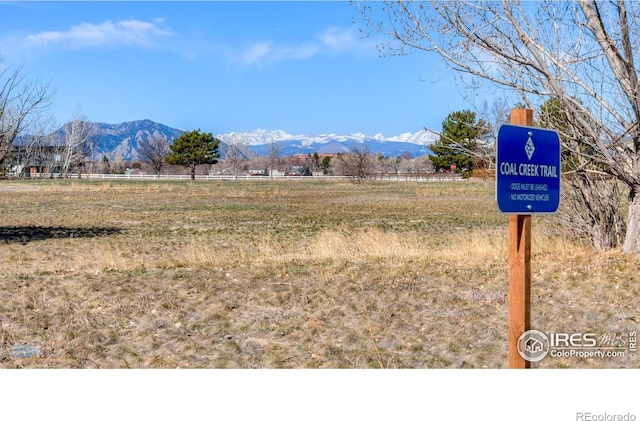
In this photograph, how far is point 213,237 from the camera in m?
17.7

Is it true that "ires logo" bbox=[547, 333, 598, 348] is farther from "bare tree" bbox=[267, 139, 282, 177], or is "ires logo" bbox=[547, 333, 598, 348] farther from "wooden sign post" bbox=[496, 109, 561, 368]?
"bare tree" bbox=[267, 139, 282, 177]

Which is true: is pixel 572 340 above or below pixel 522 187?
below

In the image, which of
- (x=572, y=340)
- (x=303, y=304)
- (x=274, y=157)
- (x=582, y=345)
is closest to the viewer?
(x=582, y=345)

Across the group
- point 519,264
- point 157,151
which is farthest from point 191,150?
point 519,264

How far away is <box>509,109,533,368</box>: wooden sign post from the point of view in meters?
4.26

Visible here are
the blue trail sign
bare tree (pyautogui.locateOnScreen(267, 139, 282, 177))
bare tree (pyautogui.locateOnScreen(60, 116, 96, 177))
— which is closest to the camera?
the blue trail sign

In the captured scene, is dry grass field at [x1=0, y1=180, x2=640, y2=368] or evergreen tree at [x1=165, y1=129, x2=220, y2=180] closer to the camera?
dry grass field at [x1=0, y1=180, x2=640, y2=368]

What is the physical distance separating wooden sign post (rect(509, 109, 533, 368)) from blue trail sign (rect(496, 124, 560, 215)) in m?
0.14

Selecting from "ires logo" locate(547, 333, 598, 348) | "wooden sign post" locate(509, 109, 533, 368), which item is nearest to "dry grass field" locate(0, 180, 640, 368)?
"ires logo" locate(547, 333, 598, 348)

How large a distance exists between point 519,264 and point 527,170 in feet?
2.10

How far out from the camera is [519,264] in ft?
14.1

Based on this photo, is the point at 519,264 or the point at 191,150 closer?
the point at 519,264

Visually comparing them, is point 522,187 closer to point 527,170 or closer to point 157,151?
point 527,170
